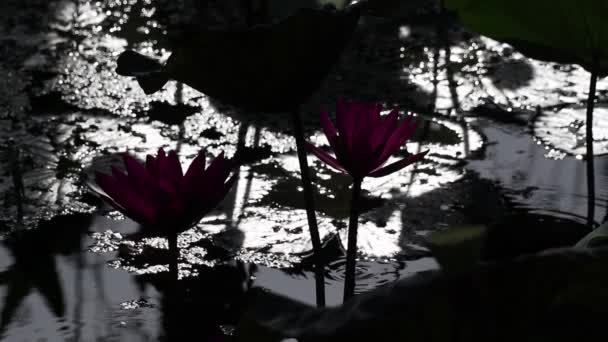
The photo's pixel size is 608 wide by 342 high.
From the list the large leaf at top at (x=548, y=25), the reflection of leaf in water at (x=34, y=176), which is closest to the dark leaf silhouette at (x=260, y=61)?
the large leaf at top at (x=548, y=25)

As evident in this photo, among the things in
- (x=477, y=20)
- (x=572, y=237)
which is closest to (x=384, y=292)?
(x=477, y=20)

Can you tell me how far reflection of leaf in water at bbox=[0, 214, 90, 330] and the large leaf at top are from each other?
2.36 ft

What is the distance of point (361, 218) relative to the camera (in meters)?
1.67

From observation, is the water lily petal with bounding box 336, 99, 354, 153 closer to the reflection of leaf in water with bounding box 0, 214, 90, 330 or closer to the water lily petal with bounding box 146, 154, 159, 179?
the water lily petal with bounding box 146, 154, 159, 179

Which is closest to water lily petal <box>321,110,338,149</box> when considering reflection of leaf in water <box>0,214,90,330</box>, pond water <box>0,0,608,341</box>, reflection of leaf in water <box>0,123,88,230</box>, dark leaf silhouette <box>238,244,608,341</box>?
pond water <box>0,0,608,341</box>

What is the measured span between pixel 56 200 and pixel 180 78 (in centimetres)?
82

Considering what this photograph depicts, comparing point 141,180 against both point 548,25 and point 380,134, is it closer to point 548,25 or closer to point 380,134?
point 380,134

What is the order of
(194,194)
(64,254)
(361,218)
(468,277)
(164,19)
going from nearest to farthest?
(468,277), (194,194), (64,254), (361,218), (164,19)

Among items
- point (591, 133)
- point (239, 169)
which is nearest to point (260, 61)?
point (591, 133)

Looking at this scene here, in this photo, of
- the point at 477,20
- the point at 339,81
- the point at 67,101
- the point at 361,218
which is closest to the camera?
the point at 477,20

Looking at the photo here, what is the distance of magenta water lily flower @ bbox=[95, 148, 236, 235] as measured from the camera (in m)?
0.89

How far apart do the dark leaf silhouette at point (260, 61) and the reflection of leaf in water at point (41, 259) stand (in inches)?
18.9

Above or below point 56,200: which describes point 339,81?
above

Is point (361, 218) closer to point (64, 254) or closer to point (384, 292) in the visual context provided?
point (64, 254)
